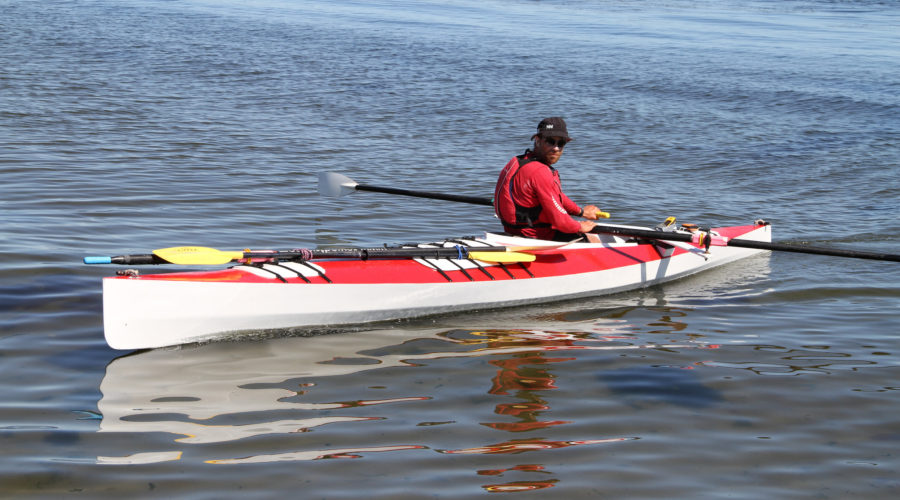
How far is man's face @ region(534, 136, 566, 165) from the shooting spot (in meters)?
7.88

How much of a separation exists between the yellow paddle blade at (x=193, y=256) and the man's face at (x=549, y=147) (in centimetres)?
281

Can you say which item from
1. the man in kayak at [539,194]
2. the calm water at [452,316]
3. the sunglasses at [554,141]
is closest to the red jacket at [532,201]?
the man in kayak at [539,194]

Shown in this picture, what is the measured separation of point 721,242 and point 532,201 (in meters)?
1.97

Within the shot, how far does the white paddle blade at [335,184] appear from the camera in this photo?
1127cm

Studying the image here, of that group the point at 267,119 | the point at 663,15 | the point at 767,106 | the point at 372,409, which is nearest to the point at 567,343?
the point at 372,409

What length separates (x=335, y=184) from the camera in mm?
11328

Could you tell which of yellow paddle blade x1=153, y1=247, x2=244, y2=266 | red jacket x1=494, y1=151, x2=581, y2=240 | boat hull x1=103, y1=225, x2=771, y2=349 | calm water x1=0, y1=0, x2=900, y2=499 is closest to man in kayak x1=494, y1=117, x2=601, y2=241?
red jacket x1=494, y1=151, x2=581, y2=240

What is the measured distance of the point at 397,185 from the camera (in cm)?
1337

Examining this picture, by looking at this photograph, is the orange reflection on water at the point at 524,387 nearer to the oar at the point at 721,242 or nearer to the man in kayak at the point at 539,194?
the man in kayak at the point at 539,194

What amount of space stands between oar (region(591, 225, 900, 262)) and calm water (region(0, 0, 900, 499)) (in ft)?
1.86

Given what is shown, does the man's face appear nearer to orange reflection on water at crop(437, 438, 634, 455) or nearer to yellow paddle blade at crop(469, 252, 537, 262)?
yellow paddle blade at crop(469, 252, 537, 262)

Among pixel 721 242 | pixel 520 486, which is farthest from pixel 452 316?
pixel 520 486

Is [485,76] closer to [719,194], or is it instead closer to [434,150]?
[434,150]

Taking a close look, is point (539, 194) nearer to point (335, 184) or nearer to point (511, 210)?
point (511, 210)
